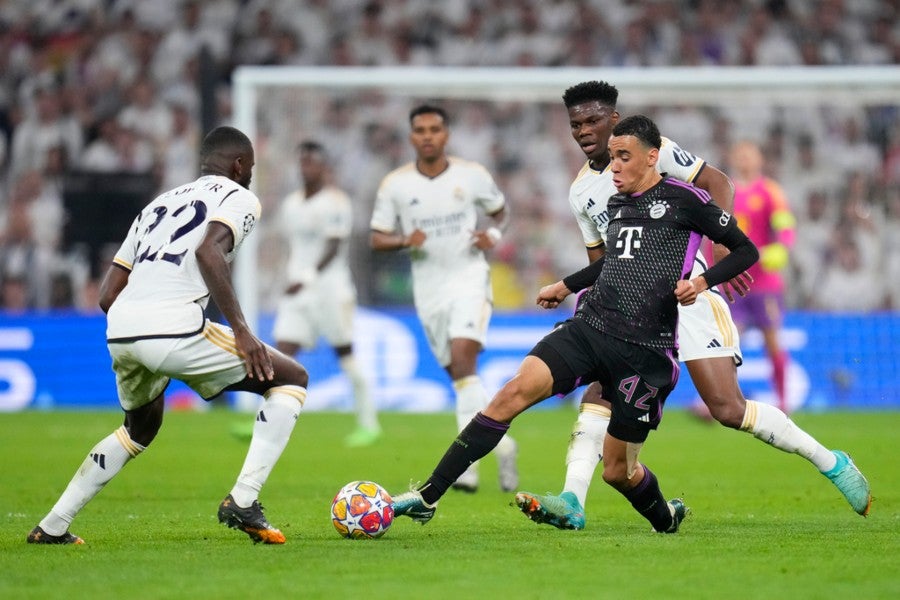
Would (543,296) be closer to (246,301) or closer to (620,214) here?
(620,214)

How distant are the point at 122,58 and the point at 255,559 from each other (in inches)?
661

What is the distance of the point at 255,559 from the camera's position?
6.02 metres

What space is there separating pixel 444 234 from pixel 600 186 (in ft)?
8.96

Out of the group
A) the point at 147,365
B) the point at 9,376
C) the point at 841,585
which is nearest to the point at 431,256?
the point at 147,365

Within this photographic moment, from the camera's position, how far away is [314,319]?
1406 cm

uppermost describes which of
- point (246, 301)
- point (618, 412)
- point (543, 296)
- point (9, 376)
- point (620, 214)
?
point (620, 214)

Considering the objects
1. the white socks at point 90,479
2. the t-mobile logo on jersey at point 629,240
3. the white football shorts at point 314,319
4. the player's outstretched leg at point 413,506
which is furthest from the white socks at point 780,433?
the white football shorts at point 314,319

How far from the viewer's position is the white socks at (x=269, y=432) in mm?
6504

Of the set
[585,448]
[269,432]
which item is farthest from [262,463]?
[585,448]

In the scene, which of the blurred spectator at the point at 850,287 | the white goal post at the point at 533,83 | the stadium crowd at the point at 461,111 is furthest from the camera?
the stadium crowd at the point at 461,111

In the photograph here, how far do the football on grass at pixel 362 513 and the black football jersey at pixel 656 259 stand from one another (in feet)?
4.60

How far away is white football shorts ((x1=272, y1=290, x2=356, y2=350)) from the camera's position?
13938 mm

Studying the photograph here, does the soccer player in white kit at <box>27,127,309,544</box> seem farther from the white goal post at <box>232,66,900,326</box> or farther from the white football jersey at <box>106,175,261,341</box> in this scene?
the white goal post at <box>232,66,900,326</box>

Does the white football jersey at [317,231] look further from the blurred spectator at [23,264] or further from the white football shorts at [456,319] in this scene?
the blurred spectator at [23,264]
